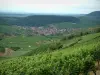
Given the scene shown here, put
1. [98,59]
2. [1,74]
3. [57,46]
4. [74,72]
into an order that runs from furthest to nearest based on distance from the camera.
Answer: [57,46]
[98,59]
[1,74]
[74,72]

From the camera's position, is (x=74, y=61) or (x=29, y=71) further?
(x=74, y=61)

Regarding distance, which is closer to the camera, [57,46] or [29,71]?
[29,71]

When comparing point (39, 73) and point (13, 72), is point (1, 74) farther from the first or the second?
point (39, 73)

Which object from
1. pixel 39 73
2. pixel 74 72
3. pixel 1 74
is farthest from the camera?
pixel 1 74

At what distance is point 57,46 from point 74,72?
51.2 meters

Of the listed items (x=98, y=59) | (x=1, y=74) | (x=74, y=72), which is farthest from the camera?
(x=98, y=59)

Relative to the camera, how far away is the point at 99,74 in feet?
129

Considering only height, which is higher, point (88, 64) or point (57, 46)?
point (88, 64)

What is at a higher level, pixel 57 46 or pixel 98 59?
pixel 98 59

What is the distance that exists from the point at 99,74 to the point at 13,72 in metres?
13.5

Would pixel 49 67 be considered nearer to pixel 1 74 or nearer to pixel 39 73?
pixel 39 73

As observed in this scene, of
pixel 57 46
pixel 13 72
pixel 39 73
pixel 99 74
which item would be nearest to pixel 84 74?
pixel 99 74

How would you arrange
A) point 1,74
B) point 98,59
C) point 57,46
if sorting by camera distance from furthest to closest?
1. point 57,46
2. point 98,59
3. point 1,74

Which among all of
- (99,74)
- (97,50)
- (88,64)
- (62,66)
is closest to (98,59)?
(97,50)
